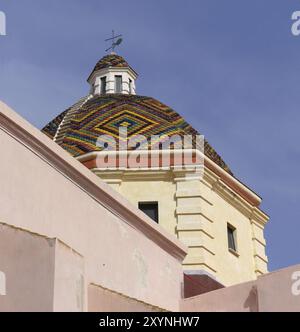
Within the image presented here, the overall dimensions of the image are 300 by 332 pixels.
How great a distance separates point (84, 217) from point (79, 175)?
1.54 feet

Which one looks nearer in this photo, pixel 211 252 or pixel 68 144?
pixel 211 252

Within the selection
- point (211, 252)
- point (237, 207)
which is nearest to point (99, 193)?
point (211, 252)

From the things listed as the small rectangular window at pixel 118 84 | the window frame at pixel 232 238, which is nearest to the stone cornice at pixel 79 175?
the window frame at pixel 232 238

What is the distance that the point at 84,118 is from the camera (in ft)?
58.4

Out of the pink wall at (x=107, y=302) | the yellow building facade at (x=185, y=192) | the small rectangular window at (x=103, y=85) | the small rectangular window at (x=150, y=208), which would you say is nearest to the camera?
the pink wall at (x=107, y=302)

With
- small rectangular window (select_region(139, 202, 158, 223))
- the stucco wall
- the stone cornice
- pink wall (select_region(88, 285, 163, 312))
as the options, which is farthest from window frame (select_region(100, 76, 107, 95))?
pink wall (select_region(88, 285, 163, 312))

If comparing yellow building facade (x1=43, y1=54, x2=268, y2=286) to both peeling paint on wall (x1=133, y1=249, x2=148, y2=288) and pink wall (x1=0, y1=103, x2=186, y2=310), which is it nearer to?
pink wall (x1=0, y1=103, x2=186, y2=310)

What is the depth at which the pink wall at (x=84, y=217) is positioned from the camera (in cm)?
918

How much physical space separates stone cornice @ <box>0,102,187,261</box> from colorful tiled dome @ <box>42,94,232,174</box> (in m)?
5.06

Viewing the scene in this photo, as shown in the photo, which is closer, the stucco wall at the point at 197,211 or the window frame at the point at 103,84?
the stucco wall at the point at 197,211

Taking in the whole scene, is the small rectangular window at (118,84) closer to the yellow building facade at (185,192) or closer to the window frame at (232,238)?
the yellow building facade at (185,192)

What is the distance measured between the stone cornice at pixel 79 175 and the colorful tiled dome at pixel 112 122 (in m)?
5.06

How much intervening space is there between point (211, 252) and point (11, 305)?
8113 millimetres

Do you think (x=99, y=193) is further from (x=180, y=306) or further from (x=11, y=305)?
(x=11, y=305)
